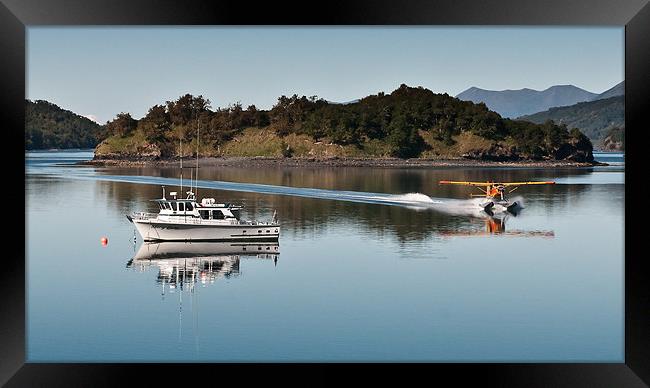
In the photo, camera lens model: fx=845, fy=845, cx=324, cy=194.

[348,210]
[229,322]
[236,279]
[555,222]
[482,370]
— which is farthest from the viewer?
[348,210]

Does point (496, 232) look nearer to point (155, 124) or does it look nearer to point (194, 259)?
point (194, 259)

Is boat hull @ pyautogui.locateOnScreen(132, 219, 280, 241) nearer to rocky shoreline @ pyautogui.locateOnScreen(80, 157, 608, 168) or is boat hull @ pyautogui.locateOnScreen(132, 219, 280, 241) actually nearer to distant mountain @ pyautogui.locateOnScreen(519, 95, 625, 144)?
rocky shoreline @ pyautogui.locateOnScreen(80, 157, 608, 168)

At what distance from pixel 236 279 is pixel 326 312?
4.59 m

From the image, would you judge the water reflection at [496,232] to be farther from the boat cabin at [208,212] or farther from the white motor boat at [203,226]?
the boat cabin at [208,212]

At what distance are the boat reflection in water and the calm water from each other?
62 millimetres

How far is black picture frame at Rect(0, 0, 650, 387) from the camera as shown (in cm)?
705

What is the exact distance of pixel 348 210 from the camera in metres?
33.6

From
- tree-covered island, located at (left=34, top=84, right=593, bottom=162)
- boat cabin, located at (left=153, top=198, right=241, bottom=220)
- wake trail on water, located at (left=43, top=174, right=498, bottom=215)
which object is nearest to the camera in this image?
boat cabin, located at (left=153, top=198, right=241, bottom=220)

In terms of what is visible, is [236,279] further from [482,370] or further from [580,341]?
[482,370]

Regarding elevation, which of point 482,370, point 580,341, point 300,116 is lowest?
point 580,341

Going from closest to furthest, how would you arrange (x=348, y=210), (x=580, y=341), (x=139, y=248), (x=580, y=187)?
(x=580, y=341), (x=139, y=248), (x=348, y=210), (x=580, y=187)

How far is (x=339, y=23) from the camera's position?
298 inches

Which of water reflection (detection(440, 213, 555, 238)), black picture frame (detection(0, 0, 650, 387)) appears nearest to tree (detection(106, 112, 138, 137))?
water reflection (detection(440, 213, 555, 238))

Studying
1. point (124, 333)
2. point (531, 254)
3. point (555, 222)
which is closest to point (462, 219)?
point (555, 222)
